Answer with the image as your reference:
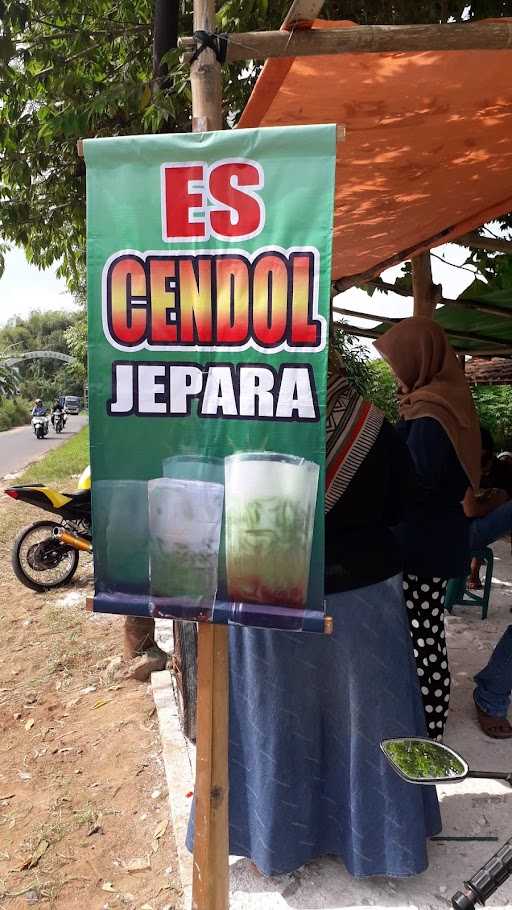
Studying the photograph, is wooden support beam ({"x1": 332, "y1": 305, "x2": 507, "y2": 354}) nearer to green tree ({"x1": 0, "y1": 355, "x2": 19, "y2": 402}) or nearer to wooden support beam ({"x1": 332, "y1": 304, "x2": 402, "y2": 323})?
wooden support beam ({"x1": 332, "y1": 304, "x2": 402, "y2": 323})

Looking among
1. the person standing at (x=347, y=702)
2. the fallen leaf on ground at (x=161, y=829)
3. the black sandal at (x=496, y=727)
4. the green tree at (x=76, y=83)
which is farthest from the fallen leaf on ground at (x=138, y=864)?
the green tree at (x=76, y=83)

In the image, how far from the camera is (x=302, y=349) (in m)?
1.62

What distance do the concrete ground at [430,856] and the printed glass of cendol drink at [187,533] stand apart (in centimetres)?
114

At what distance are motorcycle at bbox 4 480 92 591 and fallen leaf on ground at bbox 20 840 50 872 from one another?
10.4 feet

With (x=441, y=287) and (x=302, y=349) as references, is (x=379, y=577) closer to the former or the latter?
(x=302, y=349)

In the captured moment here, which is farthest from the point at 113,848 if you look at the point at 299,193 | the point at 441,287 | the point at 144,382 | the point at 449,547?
the point at 441,287

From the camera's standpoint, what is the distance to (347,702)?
2154 mm

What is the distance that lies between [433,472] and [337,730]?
100 centimetres

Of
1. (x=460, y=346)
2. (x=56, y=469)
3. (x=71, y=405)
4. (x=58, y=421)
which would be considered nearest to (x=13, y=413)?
(x=71, y=405)

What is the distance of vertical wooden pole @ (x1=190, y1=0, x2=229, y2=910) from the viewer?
5.97 feet

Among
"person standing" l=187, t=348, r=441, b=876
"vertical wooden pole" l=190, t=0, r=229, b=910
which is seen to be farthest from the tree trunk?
"person standing" l=187, t=348, r=441, b=876

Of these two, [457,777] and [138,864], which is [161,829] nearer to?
[138,864]

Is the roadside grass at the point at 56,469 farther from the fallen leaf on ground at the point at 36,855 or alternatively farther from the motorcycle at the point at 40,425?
the motorcycle at the point at 40,425

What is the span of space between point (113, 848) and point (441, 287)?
15.0 ft
